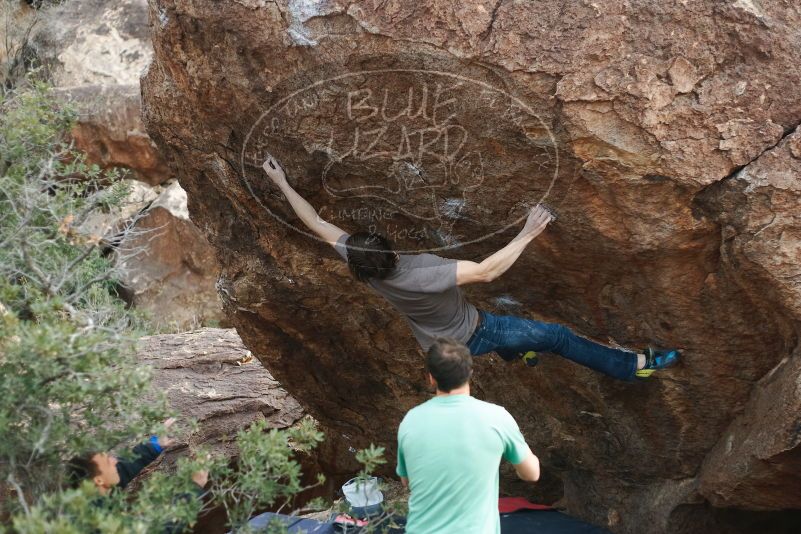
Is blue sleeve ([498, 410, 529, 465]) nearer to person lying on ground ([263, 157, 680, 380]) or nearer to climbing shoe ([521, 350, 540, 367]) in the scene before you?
person lying on ground ([263, 157, 680, 380])

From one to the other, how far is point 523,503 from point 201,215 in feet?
10.1

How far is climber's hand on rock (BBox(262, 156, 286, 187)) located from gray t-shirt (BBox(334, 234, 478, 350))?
0.51 meters

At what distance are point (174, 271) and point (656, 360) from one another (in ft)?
30.6

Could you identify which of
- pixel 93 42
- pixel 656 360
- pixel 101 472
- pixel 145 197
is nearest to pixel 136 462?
pixel 101 472

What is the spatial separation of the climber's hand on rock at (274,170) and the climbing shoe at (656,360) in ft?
7.56

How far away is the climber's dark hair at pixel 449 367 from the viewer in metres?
3.62

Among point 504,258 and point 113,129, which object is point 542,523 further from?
point 113,129

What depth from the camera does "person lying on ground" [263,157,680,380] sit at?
467 cm

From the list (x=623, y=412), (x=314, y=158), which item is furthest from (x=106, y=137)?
(x=623, y=412)

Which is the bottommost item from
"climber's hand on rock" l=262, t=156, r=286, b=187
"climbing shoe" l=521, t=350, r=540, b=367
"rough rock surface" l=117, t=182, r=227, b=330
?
"rough rock surface" l=117, t=182, r=227, b=330

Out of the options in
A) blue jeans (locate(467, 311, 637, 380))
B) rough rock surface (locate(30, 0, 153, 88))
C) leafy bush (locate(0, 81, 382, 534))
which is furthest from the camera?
rough rock surface (locate(30, 0, 153, 88))

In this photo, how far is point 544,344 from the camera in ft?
16.7

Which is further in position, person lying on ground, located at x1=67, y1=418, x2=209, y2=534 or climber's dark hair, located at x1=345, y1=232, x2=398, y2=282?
climber's dark hair, located at x1=345, y1=232, x2=398, y2=282

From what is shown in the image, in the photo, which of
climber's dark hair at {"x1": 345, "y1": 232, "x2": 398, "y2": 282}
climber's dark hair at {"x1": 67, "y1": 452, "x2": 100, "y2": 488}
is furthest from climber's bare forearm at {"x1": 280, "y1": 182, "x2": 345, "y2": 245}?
climber's dark hair at {"x1": 67, "y1": 452, "x2": 100, "y2": 488}
